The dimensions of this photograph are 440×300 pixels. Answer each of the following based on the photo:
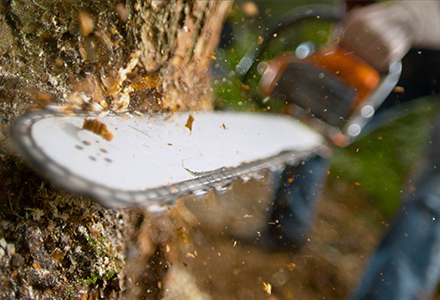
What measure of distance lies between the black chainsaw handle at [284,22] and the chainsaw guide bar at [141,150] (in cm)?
54

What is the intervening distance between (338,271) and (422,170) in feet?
2.19

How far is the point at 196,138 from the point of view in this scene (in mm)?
789

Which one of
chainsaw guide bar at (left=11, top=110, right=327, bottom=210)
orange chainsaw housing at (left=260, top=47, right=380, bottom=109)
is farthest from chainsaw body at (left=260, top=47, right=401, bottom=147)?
chainsaw guide bar at (left=11, top=110, right=327, bottom=210)

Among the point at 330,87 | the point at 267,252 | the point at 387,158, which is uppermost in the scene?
the point at 330,87

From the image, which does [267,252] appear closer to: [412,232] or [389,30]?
[412,232]

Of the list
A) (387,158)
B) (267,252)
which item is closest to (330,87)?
(267,252)

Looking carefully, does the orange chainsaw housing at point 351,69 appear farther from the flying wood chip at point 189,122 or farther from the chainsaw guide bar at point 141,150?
the flying wood chip at point 189,122

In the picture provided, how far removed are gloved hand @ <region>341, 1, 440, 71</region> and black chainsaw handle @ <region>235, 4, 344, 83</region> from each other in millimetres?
484

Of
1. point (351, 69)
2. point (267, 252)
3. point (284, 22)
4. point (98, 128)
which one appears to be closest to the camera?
point (98, 128)

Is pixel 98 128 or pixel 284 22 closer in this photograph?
pixel 98 128

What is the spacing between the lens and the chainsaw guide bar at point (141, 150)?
555mm

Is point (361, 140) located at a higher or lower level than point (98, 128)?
lower

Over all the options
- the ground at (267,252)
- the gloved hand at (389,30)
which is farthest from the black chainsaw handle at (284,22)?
the ground at (267,252)

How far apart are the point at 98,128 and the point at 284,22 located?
1422 mm
